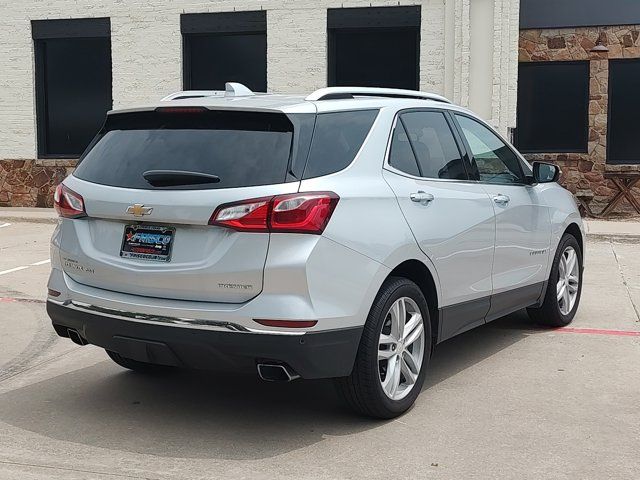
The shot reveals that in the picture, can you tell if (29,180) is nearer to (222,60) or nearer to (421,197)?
(222,60)

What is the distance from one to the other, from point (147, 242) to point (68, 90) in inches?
635

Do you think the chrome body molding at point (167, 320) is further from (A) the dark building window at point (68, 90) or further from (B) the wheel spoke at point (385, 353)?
(A) the dark building window at point (68, 90)

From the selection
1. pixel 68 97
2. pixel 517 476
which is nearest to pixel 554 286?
pixel 517 476

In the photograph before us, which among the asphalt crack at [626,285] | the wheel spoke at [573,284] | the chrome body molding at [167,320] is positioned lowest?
the asphalt crack at [626,285]

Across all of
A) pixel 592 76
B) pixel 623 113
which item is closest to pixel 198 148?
pixel 592 76

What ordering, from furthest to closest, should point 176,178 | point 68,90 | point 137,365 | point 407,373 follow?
point 68,90
point 137,365
point 407,373
point 176,178

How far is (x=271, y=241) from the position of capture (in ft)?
13.9

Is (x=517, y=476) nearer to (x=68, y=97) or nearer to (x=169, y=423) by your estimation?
(x=169, y=423)

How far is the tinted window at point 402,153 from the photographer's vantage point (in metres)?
5.09

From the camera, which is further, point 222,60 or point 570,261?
point 222,60

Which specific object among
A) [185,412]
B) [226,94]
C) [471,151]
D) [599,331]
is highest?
[226,94]

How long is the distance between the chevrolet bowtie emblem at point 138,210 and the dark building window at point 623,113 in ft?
47.9

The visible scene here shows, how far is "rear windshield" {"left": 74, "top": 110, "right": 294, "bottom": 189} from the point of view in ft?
14.5

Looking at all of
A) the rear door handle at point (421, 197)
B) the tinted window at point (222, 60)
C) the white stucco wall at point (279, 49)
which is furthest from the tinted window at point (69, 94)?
the rear door handle at point (421, 197)
